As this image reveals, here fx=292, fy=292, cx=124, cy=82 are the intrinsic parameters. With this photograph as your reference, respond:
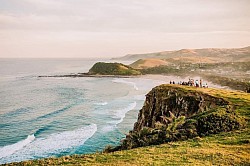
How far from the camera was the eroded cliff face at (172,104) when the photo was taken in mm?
30406

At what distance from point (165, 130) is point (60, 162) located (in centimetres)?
780

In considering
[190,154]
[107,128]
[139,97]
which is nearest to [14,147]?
[107,128]

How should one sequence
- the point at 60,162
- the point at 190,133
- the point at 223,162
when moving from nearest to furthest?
the point at 223,162 → the point at 60,162 → the point at 190,133

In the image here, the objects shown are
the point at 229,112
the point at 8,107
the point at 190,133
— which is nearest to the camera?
the point at 190,133

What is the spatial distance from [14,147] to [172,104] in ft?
62.6

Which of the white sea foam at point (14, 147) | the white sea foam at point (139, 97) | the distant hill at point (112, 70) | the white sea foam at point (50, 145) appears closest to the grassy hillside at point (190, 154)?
the white sea foam at point (50, 145)

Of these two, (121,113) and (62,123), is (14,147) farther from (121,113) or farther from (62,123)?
(121,113)

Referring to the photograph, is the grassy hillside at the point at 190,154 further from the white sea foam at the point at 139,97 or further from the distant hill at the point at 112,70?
the distant hill at the point at 112,70

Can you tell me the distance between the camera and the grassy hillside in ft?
48.2

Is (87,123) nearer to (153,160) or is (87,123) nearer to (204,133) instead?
(204,133)

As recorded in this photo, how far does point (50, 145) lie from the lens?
34.5m

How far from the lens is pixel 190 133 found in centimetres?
2019

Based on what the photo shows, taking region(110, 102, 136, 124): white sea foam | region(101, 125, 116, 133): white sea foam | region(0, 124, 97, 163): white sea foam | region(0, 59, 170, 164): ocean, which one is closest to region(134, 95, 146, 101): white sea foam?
region(0, 59, 170, 164): ocean

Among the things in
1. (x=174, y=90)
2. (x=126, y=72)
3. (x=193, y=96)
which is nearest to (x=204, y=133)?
(x=193, y=96)
